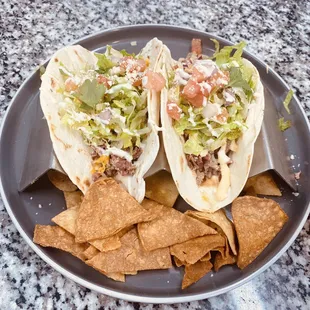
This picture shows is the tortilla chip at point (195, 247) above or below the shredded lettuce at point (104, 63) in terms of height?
below

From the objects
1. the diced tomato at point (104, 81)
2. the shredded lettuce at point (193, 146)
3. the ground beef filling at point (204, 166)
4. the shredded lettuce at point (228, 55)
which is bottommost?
the ground beef filling at point (204, 166)

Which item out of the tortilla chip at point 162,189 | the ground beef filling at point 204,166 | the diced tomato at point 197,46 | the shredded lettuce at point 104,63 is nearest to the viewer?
the tortilla chip at point 162,189

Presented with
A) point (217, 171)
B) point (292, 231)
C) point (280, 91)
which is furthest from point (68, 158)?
point (280, 91)

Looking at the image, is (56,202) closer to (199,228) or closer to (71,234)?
(71,234)

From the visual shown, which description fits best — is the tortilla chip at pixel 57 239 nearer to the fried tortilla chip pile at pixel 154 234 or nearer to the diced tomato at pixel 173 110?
the fried tortilla chip pile at pixel 154 234

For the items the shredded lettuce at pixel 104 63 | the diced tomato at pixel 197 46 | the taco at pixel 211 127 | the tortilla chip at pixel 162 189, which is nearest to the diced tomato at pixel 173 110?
the taco at pixel 211 127

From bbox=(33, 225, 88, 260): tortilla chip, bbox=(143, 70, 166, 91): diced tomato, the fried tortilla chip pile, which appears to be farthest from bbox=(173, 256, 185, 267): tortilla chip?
bbox=(143, 70, 166, 91): diced tomato
